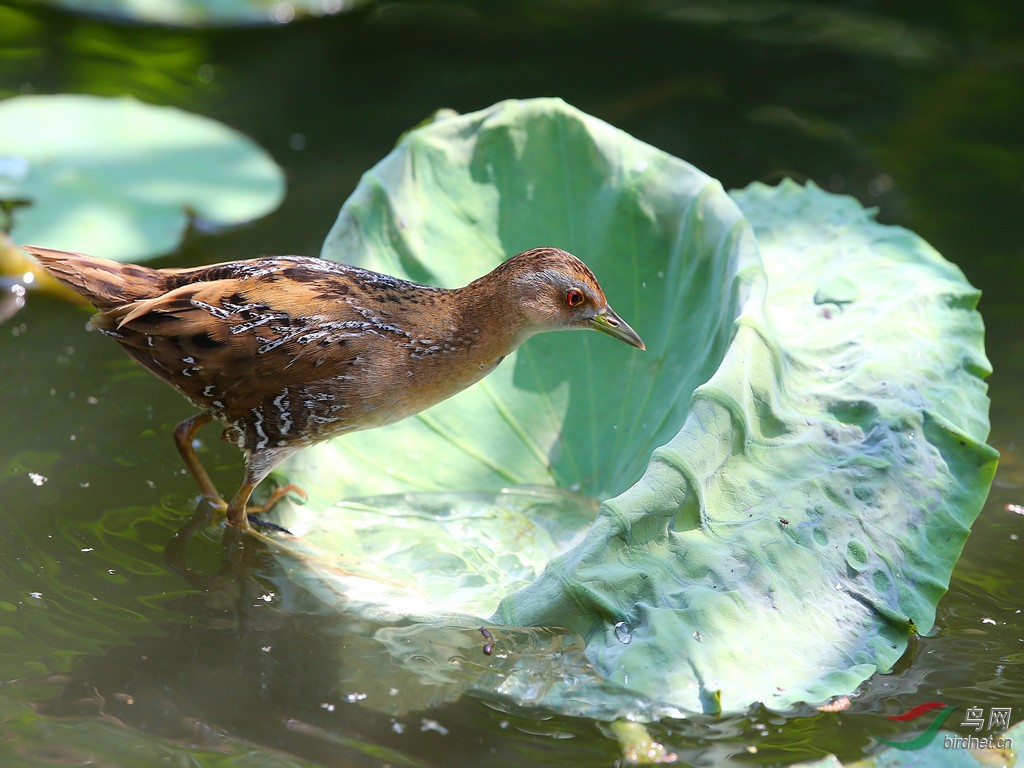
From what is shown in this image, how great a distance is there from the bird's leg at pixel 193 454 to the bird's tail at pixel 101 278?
2.03 feet

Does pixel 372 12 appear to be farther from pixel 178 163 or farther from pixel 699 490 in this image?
pixel 699 490

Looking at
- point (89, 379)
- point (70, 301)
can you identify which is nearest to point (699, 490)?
point (89, 379)

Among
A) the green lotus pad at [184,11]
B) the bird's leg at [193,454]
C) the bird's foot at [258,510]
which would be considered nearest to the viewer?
the bird's foot at [258,510]

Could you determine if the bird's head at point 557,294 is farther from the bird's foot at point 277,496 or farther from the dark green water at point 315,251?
the dark green water at point 315,251

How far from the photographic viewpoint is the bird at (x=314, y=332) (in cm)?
474

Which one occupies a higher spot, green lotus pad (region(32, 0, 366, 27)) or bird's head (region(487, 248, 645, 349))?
green lotus pad (region(32, 0, 366, 27))

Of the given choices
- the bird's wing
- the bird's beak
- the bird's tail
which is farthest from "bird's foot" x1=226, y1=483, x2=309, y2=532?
the bird's beak

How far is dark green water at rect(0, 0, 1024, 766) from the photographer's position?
3949mm

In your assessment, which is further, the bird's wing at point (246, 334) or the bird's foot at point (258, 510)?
the bird's foot at point (258, 510)

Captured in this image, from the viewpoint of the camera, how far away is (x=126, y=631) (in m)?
4.34

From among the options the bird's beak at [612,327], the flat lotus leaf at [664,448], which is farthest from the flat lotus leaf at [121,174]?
the bird's beak at [612,327]

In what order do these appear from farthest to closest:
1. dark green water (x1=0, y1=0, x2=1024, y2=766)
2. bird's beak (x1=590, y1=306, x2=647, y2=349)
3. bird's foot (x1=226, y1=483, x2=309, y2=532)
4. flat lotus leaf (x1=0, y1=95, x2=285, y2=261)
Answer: flat lotus leaf (x1=0, y1=95, x2=285, y2=261) → bird's foot (x1=226, y1=483, x2=309, y2=532) → bird's beak (x1=590, y1=306, x2=647, y2=349) → dark green water (x1=0, y1=0, x2=1024, y2=766)

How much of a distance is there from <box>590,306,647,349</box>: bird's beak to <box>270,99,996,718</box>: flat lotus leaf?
34 centimetres

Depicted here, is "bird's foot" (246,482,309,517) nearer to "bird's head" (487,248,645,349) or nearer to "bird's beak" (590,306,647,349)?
"bird's head" (487,248,645,349)
